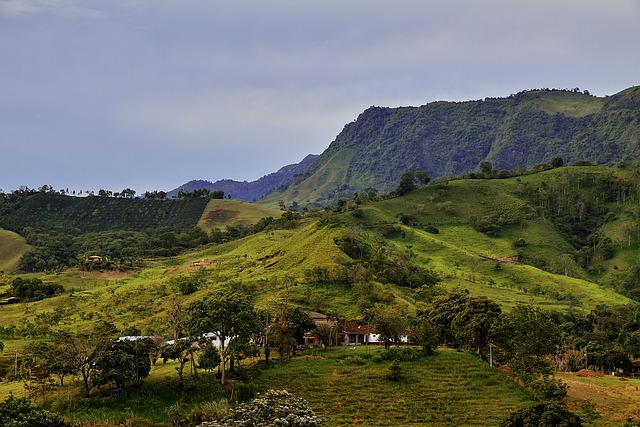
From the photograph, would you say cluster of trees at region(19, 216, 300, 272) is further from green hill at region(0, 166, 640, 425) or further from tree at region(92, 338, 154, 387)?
tree at region(92, 338, 154, 387)

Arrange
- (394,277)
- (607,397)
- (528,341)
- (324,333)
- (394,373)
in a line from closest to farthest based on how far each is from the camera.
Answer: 1. (607,397)
2. (528,341)
3. (394,373)
4. (324,333)
5. (394,277)

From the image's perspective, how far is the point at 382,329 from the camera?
52.8 metres

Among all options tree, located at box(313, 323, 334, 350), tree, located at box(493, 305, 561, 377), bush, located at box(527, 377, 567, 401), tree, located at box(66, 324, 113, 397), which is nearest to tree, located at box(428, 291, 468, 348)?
tree, located at box(493, 305, 561, 377)

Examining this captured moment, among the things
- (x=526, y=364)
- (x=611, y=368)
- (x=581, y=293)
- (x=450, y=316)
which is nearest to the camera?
(x=526, y=364)

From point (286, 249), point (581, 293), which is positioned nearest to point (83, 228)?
point (286, 249)

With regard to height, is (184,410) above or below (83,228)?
below

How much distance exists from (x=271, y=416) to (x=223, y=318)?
12.3 m

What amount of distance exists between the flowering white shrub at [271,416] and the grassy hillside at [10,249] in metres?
129

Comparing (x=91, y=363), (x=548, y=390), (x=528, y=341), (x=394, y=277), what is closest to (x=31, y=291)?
(x=394, y=277)

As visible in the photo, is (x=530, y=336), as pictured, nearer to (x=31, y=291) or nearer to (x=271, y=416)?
(x=271, y=416)

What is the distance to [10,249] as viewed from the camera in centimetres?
15612

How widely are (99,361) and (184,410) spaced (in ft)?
22.5

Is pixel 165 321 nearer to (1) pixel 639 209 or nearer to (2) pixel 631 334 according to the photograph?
(2) pixel 631 334

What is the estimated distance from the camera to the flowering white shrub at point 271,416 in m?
30.5
